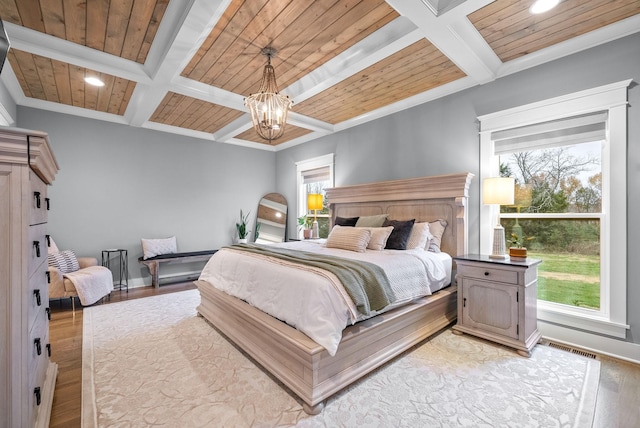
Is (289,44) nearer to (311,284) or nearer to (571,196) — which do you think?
(311,284)

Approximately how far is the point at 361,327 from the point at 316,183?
3.95 metres

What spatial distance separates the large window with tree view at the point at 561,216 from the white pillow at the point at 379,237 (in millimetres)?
1237

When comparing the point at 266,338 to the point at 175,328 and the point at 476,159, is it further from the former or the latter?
the point at 476,159

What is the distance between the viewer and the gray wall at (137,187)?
14.1 ft

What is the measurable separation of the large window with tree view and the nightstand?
1.36ft

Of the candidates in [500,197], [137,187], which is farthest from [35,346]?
[137,187]

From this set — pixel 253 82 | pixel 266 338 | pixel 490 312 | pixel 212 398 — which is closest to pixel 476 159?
pixel 490 312

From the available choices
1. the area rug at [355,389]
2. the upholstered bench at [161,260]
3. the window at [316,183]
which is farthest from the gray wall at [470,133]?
the upholstered bench at [161,260]

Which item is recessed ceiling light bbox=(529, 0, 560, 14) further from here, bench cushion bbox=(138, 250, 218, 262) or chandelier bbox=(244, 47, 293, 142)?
bench cushion bbox=(138, 250, 218, 262)

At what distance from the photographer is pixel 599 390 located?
2.00 meters

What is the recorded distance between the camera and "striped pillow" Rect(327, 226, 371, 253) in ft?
10.6

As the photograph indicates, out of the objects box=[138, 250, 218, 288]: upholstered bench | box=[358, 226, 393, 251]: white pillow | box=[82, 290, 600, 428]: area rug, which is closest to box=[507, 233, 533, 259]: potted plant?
box=[82, 290, 600, 428]: area rug

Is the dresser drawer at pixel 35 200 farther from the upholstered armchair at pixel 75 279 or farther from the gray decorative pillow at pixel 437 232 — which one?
the gray decorative pillow at pixel 437 232

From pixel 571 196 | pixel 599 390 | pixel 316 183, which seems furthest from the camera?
pixel 316 183
